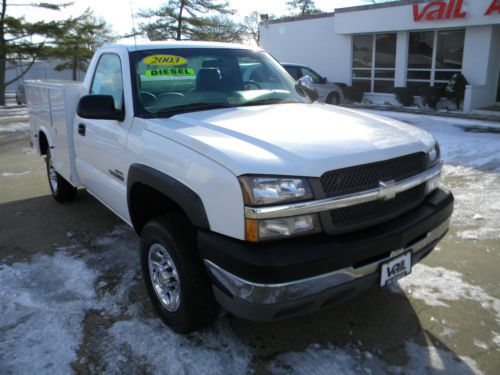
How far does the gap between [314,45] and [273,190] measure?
18.9 m

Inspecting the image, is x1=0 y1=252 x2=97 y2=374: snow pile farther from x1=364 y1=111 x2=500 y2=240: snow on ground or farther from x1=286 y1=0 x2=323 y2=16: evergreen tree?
x1=286 y1=0 x2=323 y2=16: evergreen tree

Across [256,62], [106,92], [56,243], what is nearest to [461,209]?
[256,62]

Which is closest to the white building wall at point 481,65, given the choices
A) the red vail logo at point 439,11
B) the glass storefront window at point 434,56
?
the glass storefront window at point 434,56

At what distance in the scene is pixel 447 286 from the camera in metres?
3.47

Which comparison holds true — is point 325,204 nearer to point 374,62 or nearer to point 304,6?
point 374,62

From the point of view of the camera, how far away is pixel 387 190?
251cm

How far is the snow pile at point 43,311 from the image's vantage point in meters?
2.71

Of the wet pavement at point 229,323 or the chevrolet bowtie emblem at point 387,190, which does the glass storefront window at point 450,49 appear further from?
the chevrolet bowtie emblem at point 387,190

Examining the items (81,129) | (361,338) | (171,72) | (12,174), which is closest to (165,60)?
(171,72)

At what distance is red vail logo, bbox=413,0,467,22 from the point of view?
45.8 feet

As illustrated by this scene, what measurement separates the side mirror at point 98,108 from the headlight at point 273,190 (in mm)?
1550

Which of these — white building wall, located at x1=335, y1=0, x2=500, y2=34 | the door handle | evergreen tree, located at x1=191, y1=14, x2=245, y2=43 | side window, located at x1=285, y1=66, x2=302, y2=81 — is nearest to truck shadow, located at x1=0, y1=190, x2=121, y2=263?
the door handle

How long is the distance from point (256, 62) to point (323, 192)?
89.6 inches

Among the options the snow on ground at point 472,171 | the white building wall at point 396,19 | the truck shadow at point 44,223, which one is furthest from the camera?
the white building wall at point 396,19
